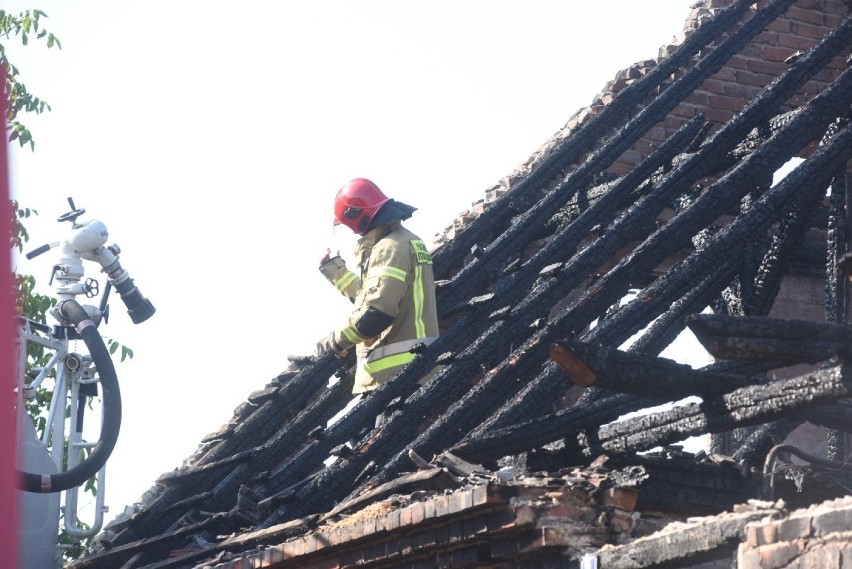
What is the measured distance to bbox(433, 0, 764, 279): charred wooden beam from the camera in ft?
35.1

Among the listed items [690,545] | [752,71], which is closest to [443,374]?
[690,545]

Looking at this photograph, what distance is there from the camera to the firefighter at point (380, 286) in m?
8.73

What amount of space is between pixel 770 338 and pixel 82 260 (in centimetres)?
572

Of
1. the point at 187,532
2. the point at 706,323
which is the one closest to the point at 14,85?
the point at 187,532

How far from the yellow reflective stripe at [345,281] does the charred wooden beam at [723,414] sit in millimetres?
3054

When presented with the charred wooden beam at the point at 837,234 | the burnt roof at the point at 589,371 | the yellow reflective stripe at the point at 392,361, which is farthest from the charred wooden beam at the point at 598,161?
the charred wooden beam at the point at 837,234

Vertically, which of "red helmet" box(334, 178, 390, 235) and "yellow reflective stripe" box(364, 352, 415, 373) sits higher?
"red helmet" box(334, 178, 390, 235)

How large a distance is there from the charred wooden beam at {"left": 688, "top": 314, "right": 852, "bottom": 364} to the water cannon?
17.9 ft

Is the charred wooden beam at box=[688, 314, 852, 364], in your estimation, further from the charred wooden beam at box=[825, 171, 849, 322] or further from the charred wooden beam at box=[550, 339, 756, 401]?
the charred wooden beam at box=[825, 171, 849, 322]

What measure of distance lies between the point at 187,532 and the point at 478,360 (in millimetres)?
1885

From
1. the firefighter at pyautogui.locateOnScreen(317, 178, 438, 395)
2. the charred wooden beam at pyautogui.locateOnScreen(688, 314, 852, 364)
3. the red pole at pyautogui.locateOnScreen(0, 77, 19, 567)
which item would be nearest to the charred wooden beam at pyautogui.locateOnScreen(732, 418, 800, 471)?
the charred wooden beam at pyautogui.locateOnScreen(688, 314, 852, 364)

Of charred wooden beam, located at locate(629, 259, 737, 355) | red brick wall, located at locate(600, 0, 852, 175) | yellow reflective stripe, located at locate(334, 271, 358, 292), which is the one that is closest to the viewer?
charred wooden beam, located at locate(629, 259, 737, 355)

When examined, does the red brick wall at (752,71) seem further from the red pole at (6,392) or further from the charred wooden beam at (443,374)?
the red pole at (6,392)

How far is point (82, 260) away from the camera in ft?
31.8
